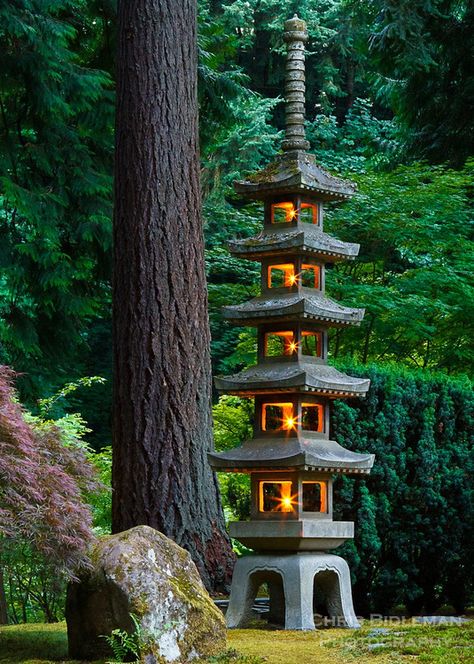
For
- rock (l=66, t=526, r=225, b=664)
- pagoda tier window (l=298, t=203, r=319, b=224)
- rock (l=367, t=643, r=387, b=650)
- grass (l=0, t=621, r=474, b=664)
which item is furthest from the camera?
pagoda tier window (l=298, t=203, r=319, b=224)

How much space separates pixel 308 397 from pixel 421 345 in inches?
258

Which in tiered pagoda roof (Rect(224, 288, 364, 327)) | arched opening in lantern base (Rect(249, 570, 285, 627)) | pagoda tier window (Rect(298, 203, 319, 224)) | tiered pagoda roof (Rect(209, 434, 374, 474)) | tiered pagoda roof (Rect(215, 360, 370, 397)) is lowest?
arched opening in lantern base (Rect(249, 570, 285, 627))

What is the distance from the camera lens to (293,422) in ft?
25.4

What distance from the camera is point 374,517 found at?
28.0 ft

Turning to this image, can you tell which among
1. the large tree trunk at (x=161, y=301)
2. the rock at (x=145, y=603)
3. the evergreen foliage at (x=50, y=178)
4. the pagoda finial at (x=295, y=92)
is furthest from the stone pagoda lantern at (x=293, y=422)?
the evergreen foliage at (x=50, y=178)

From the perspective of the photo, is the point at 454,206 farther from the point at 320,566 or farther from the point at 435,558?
the point at 320,566

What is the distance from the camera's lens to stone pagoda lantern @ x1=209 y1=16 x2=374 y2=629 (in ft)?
24.7

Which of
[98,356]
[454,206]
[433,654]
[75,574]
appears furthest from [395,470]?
[98,356]

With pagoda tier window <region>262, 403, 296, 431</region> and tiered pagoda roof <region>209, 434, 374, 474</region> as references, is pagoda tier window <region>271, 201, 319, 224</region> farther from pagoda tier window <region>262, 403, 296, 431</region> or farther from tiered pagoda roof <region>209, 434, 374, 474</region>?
tiered pagoda roof <region>209, 434, 374, 474</region>

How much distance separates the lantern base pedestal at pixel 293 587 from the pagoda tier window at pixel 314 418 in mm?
932

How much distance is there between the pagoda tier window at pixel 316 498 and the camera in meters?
7.85

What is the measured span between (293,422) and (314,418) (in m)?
0.33

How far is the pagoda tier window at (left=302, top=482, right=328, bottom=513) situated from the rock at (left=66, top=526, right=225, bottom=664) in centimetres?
180

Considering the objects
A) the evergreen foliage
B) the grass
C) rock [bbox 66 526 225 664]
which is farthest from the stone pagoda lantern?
the evergreen foliage
